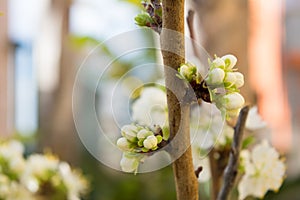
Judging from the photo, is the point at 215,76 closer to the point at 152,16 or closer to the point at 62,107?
the point at 152,16

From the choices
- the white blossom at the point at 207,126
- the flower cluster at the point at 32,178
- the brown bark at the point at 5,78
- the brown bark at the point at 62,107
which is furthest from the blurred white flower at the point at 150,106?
the brown bark at the point at 5,78

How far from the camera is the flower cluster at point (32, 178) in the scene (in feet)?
1.93

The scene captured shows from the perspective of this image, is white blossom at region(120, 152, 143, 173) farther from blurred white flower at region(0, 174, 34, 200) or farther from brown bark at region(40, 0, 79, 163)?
brown bark at region(40, 0, 79, 163)

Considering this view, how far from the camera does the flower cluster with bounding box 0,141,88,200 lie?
A: 59cm

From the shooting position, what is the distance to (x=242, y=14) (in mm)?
1125

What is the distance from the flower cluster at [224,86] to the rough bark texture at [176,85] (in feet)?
0.06

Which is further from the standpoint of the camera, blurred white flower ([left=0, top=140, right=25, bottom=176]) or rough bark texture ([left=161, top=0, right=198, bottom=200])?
blurred white flower ([left=0, top=140, right=25, bottom=176])

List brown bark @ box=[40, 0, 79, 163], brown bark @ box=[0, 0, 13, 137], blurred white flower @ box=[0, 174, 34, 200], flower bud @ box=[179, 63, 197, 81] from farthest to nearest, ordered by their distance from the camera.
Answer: brown bark @ box=[0, 0, 13, 137] → brown bark @ box=[40, 0, 79, 163] → blurred white flower @ box=[0, 174, 34, 200] → flower bud @ box=[179, 63, 197, 81]

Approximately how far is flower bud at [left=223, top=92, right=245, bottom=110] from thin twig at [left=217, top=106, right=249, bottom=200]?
0.07 m

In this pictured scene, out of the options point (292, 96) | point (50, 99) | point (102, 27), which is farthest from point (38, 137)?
point (292, 96)

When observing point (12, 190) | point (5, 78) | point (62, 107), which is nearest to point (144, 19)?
point (12, 190)

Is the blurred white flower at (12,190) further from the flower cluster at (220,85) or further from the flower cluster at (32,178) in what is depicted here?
the flower cluster at (220,85)

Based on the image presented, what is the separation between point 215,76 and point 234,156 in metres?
0.10

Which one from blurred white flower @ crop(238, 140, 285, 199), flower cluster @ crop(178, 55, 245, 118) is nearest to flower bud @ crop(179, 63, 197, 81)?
flower cluster @ crop(178, 55, 245, 118)
